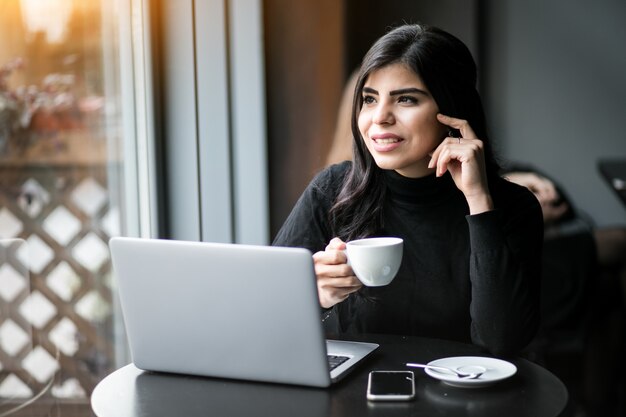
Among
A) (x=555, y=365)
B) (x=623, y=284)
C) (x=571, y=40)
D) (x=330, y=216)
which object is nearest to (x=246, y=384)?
(x=330, y=216)

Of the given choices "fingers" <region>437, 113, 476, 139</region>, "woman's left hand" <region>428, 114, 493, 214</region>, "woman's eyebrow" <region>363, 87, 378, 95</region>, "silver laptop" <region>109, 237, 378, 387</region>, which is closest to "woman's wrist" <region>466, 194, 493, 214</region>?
"woman's left hand" <region>428, 114, 493, 214</region>

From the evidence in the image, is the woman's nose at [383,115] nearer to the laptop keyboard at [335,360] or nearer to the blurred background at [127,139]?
the laptop keyboard at [335,360]

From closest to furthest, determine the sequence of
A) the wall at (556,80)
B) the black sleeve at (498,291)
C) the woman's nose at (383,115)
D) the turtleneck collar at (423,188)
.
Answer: the black sleeve at (498,291), the woman's nose at (383,115), the turtleneck collar at (423,188), the wall at (556,80)

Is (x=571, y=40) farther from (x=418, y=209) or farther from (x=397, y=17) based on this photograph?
(x=418, y=209)

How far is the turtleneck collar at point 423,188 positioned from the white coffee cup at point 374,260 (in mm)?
422

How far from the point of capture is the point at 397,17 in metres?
3.83

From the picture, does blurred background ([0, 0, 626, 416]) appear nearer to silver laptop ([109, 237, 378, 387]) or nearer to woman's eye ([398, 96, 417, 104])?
silver laptop ([109, 237, 378, 387])

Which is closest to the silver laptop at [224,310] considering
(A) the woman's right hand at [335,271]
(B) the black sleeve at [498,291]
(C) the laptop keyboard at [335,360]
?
(C) the laptop keyboard at [335,360]

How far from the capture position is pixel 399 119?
5.54ft

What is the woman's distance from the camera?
1594 millimetres

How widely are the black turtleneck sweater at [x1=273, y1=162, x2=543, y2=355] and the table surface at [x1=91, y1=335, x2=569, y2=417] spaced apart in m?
0.18

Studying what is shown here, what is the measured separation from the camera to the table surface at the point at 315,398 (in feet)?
4.08

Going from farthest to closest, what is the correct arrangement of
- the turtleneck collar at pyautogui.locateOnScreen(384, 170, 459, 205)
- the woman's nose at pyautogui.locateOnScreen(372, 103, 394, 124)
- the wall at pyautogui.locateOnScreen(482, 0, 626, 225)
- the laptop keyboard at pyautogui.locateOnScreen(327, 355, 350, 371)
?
the wall at pyautogui.locateOnScreen(482, 0, 626, 225) → the turtleneck collar at pyautogui.locateOnScreen(384, 170, 459, 205) → the woman's nose at pyautogui.locateOnScreen(372, 103, 394, 124) → the laptop keyboard at pyautogui.locateOnScreen(327, 355, 350, 371)

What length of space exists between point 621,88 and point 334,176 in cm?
254
